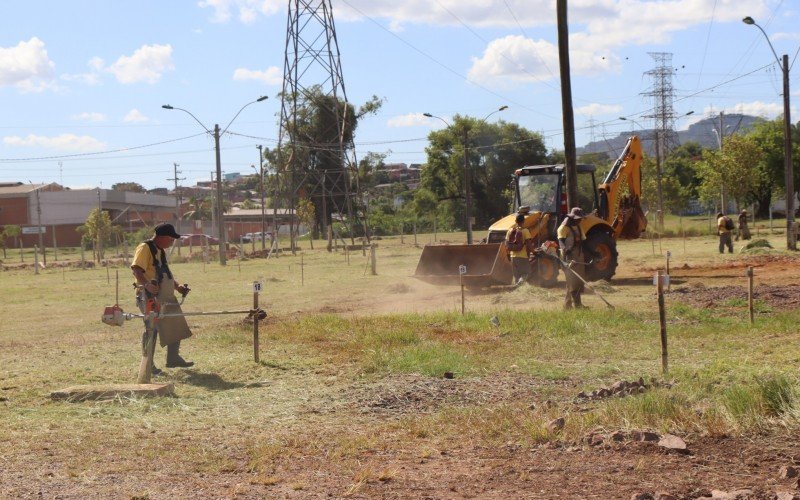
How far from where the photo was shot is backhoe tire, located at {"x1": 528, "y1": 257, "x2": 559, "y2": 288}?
2406 cm

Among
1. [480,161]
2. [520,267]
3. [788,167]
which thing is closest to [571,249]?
[520,267]

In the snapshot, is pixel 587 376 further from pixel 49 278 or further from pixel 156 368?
pixel 49 278

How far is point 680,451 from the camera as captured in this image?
7621 millimetres

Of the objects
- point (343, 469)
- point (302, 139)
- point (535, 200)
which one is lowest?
point (343, 469)

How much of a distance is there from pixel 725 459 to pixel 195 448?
437 cm

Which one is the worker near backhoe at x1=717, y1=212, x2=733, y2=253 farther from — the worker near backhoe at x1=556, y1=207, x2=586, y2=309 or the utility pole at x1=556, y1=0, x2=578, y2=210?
the worker near backhoe at x1=556, y1=207, x2=586, y2=309

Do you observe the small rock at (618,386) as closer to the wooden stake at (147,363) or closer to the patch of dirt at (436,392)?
the patch of dirt at (436,392)

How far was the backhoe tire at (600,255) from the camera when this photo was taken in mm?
24984

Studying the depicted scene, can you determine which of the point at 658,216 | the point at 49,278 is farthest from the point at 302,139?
the point at 49,278

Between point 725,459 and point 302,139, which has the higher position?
point 302,139

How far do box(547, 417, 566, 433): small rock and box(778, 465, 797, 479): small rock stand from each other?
204 cm

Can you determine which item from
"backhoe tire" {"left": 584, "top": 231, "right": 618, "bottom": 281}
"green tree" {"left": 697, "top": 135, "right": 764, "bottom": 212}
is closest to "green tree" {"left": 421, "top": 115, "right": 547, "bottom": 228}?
"green tree" {"left": 697, "top": 135, "right": 764, "bottom": 212}

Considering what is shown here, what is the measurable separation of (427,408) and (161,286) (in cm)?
476

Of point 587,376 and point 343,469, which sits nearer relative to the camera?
point 343,469
